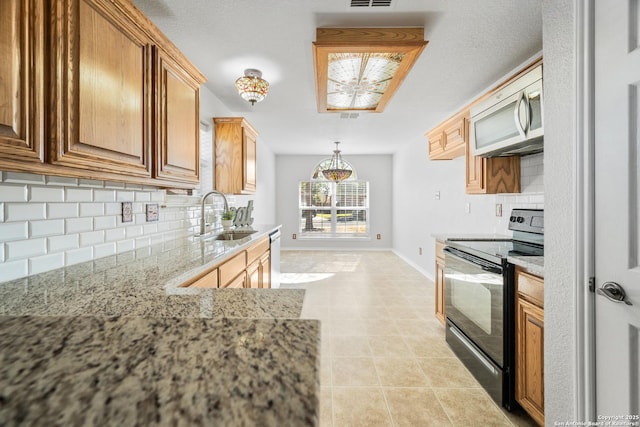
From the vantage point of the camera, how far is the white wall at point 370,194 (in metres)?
7.06

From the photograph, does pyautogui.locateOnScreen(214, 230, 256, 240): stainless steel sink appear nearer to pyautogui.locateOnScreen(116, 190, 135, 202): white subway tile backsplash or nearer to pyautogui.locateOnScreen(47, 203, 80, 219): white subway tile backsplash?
pyautogui.locateOnScreen(116, 190, 135, 202): white subway tile backsplash

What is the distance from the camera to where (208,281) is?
5.08ft

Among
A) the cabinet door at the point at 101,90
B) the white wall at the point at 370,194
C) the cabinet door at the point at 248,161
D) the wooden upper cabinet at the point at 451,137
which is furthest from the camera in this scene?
the white wall at the point at 370,194

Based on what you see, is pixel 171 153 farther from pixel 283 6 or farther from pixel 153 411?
pixel 153 411

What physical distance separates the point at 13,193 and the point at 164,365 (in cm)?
129

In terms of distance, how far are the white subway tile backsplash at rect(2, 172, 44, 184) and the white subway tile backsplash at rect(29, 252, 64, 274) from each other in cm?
33

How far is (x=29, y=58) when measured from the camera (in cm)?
94

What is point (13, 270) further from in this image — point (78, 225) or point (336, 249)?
point (336, 249)

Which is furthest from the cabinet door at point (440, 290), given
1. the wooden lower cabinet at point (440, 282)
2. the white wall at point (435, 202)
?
the white wall at point (435, 202)

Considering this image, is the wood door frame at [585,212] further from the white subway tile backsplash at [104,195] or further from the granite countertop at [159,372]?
the white subway tile backsplash at [104,195]

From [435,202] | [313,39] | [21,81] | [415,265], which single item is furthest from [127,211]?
[415,265]

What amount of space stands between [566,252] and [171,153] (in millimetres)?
2138

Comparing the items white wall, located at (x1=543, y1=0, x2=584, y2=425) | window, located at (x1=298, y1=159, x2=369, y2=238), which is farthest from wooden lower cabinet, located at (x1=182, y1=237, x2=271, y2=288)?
window, located at (x1=298, y1=159, x2=369, y2=238)

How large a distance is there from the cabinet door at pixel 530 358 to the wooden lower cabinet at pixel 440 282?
0.97m
